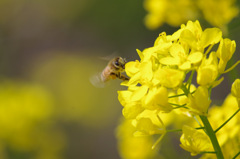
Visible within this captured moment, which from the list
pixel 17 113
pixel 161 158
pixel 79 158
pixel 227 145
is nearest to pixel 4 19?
pixel 79 158

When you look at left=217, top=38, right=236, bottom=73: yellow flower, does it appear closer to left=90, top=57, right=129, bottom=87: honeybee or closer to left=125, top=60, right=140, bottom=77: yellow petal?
left=125, top=60, right=140, bottom=77: yellow petal

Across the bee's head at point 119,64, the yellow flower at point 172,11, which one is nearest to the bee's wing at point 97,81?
the bee's head at point 119,64

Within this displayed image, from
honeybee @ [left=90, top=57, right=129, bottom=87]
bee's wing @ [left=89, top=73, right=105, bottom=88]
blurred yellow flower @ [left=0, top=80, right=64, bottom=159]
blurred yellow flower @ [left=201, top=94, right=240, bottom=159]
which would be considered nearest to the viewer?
blurred yellow flower @ [left=201, top=94, right=240, bottom=159]

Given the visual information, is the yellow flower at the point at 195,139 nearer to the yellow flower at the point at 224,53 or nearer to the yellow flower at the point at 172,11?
the yellow flower at the point at 224,53

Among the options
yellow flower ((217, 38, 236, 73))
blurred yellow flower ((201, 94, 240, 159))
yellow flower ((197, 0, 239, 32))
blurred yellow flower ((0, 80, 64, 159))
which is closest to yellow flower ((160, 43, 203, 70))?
yellow flower ((217, 38, 236, 73))

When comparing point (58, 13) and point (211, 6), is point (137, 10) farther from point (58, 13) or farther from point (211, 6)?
point (211, 6)

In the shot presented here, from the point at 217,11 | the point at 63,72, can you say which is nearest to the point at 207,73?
the point at 217,11
